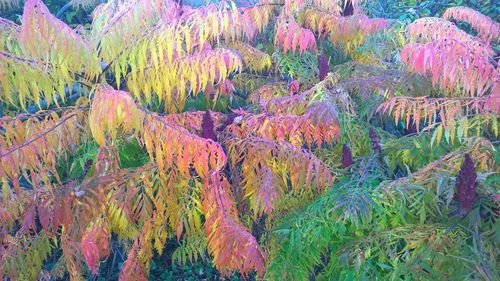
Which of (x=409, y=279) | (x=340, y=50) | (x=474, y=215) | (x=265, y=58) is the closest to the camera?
(x=409, y=279)

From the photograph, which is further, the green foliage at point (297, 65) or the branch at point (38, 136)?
the green foliage at point (297, 65)

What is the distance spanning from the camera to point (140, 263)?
1954 millimetres

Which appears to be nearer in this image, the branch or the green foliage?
the branch

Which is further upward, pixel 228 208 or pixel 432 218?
pixel 228 208

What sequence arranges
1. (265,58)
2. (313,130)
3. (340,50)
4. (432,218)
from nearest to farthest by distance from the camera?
1. (432,218)
2. (313,130)
3. (265,58)
4. (340,50)

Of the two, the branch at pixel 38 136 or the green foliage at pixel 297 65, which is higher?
the branch at pixel 38 136

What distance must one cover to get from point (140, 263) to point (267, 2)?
1643 mm

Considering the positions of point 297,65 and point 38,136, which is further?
point 297,65

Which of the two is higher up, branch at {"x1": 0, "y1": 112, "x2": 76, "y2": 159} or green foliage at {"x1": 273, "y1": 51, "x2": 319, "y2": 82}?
branch at {"x1": 0, "y1": 112, "x2": 76, "y2": 159}

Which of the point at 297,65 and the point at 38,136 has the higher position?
the point at 38,136

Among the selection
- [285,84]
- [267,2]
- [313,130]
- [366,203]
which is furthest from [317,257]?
[267,2]

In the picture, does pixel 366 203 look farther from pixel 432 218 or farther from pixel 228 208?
pixel 228 208

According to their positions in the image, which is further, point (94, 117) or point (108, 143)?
point (108, 143)

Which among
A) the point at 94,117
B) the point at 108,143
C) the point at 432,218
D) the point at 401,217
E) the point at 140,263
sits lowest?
the point at 140,263
